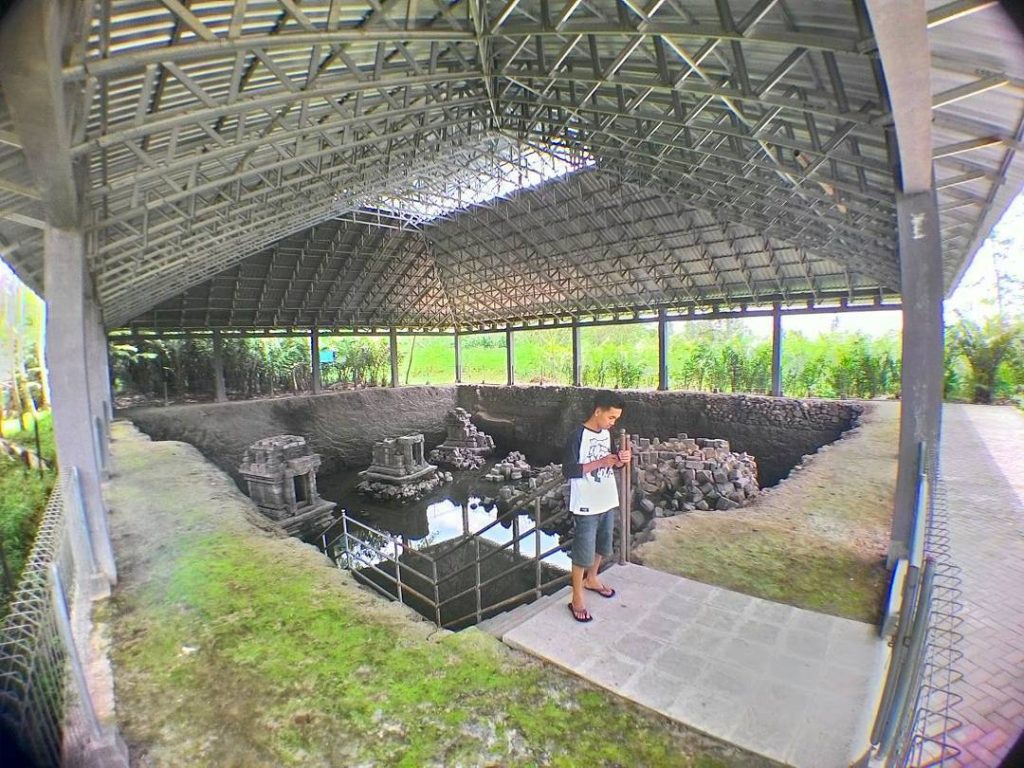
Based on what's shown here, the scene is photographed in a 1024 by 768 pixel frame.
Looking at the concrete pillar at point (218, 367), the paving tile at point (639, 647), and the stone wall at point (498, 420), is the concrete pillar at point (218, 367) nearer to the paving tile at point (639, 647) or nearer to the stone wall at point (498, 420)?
the stone wall at point (498, 420)

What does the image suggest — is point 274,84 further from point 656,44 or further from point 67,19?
point 656,44

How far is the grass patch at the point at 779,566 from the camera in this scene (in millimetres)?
4180

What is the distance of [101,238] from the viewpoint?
879cm

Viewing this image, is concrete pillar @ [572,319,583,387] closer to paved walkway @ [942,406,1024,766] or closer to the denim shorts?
paved walkway @ [942,406,1024,766]

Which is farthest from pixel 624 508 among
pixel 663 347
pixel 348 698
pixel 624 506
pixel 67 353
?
pixel 663 347

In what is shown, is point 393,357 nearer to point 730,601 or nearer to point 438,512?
point 438,512

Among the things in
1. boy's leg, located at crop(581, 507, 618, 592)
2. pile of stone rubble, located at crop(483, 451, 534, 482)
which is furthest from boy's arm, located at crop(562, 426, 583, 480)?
pile of stone rubble, located at crop(483, 451, 534, 482)

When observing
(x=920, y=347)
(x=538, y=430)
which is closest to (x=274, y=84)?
(x=920, y=347)

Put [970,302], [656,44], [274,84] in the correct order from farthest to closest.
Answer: [970,302], [274,84], [656,44]

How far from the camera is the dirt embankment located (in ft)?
14.3

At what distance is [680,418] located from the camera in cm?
1808

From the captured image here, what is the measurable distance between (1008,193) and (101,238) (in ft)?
44.6

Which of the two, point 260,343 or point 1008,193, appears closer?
point 1008,193

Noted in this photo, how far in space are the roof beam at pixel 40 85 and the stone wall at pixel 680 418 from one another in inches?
622
